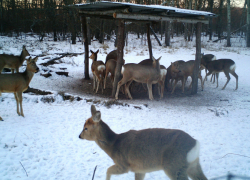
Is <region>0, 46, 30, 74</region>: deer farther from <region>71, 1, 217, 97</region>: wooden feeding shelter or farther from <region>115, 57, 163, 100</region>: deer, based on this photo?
<region>115, 57, 163, 100</region>: deer

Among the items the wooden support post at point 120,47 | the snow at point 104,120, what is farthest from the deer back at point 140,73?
the snow at point 104,120

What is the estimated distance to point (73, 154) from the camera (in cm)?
419

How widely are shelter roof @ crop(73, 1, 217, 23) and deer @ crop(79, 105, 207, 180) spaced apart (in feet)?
15.3

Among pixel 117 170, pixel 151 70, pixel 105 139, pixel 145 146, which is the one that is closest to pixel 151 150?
pixel 145 146

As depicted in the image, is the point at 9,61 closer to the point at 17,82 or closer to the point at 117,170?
the point at 17,82

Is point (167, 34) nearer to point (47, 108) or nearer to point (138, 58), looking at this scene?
point (138, 58)

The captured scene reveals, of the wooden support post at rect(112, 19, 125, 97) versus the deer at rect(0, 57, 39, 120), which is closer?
the deer at rect(0, 57, 39, 120)

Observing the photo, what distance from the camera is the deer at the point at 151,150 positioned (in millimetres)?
2537

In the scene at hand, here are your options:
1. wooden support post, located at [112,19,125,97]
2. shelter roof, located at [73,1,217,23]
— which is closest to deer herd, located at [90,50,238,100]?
wooden support post, located at [112,19,125,97]

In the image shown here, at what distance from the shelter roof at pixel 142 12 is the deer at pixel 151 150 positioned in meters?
4.68

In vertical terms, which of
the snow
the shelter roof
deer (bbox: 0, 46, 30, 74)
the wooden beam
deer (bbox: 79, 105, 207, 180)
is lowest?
the snow

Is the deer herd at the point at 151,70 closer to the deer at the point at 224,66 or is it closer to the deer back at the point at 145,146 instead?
the deer at the point at 224,66

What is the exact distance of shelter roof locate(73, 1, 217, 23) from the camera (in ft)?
23.1

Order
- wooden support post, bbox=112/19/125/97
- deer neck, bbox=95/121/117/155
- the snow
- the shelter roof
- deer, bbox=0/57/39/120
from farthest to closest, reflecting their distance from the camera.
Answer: wooden support post, bbox=112/19/125/97, the shelter roof, deer, bbox=0/57/39/120, the snow, deer neck, bbox=95/121/117/155
